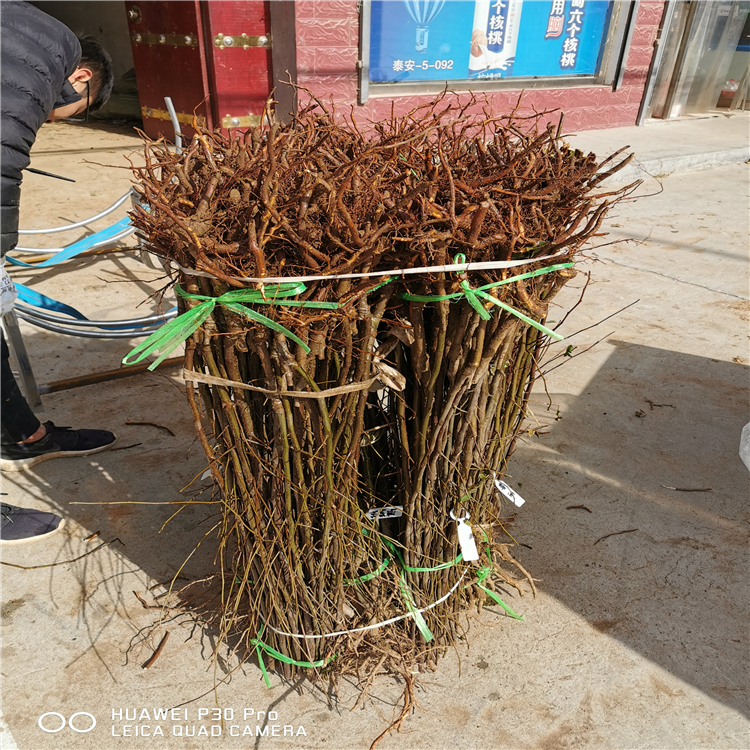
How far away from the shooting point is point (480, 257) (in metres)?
1.42

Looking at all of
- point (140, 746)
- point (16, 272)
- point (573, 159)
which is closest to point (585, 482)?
point (573, 159)

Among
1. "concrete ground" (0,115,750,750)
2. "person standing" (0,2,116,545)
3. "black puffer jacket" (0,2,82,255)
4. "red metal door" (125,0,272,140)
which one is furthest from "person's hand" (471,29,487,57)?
"black puffer jacket" (0,2,82,255)

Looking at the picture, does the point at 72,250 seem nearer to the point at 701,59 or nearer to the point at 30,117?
the point at 30,117

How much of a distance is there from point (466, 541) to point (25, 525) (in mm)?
1573

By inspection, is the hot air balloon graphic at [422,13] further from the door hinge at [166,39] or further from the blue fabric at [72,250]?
the blue fabric at [72,250]

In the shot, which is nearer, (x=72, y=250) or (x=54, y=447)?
(x=54, y=447)

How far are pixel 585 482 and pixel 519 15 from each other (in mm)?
5903

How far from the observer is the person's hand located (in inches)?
253

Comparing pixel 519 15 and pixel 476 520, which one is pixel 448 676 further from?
pixel 519 15

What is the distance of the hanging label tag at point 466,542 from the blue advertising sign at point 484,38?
5.22m

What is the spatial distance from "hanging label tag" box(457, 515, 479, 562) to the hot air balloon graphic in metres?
5.50

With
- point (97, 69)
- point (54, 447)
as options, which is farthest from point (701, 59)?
point (54, 447)

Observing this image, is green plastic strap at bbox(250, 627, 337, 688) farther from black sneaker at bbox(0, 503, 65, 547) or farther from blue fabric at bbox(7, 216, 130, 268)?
blue fabric at bbox(7, 216, 130, 268)

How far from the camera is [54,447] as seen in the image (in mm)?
2639
